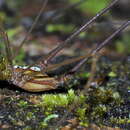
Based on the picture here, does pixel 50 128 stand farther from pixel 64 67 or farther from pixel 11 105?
pixel 64 67

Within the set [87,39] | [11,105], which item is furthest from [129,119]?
[87,39]

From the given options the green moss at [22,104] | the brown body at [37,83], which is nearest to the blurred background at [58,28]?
the brown body at [37,83]

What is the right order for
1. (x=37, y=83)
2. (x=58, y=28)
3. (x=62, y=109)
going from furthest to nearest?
1. (x=58, y=28)
2. (x=37, y=83)
3. (x=62, y=109)

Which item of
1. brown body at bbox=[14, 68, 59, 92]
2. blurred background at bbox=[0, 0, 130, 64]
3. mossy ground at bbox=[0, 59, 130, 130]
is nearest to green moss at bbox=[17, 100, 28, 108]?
mossy ground at bbox=[0, 59, 130, 130]

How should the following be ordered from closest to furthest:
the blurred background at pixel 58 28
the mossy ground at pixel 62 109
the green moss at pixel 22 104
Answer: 1. the mossy ground at pixel 62 109
2. the green moss at pixel 22 104
3. the blurred background at pixel 58 28

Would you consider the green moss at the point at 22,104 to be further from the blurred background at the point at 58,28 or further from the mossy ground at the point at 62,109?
the blurred background at the point at 58,28

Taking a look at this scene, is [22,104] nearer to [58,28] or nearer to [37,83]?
[37,83]

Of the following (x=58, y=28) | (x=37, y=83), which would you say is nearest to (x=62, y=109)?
(x=37, y=83)

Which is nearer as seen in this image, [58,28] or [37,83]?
[37,83]

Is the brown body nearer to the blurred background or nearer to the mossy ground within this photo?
the mossy ground
